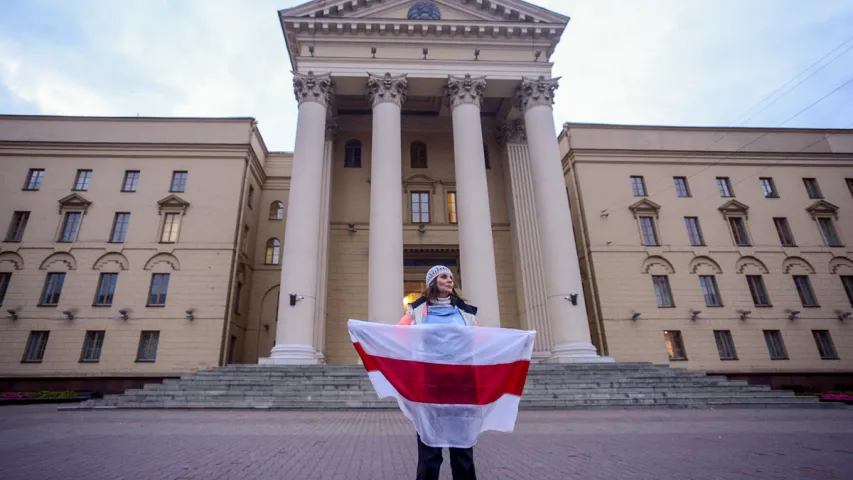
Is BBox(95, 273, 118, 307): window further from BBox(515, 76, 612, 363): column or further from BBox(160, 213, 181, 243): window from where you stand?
BBox(515, 76, 612, 363): column

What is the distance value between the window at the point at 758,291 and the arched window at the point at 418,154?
21.6 metres

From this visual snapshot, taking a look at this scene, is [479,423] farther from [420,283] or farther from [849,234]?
[849,234]

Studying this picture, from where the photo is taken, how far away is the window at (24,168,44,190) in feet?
80.2

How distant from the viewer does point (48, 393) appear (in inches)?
743

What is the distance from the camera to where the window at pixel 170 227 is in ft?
78.6

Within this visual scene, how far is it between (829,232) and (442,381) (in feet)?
115

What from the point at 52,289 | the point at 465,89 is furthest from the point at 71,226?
the point at 465,89

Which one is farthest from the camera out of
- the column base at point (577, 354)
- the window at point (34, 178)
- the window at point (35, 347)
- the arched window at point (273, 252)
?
the arched window at point (273, 252)

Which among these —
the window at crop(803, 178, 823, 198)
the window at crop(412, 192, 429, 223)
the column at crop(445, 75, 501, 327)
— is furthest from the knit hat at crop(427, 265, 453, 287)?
the window at crop(803, 178, 823, 198)

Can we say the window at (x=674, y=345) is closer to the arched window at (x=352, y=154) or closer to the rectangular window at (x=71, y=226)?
the arched window at (x=352, y=154)

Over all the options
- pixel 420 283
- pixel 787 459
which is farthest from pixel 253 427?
pixel 420 283

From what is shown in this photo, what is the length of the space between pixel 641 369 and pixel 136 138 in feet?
101

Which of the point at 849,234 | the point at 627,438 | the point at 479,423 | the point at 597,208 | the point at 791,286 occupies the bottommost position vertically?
the point at 627,438

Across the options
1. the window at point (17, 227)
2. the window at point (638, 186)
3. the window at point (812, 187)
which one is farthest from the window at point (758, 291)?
the window at point (17, 227)
